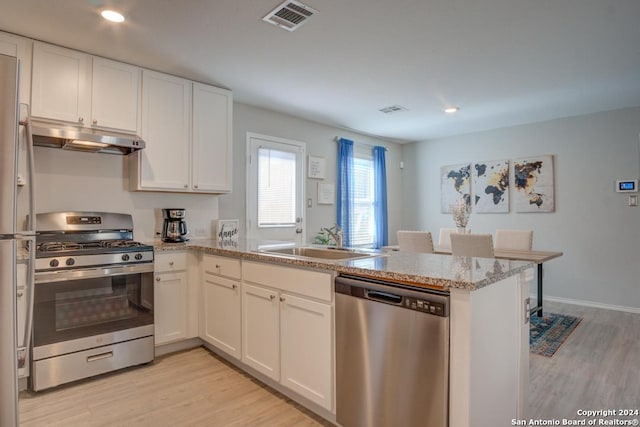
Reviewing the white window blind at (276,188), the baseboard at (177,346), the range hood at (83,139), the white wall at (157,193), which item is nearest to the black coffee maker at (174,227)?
the white wall at (157,193)

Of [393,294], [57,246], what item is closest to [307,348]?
[393,294]

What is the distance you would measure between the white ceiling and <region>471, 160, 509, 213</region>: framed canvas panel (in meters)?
1.30

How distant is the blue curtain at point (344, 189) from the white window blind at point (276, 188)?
2.68ft

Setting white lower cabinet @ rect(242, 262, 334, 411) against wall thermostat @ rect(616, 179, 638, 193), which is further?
wall thermostat @ rect(616, 179, 638, 193)

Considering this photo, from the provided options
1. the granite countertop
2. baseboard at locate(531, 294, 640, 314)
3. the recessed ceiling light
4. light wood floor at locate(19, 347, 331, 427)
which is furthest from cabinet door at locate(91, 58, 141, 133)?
baseboard at locate(531, 294, 640, 314)

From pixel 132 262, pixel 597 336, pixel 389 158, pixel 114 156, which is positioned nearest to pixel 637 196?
pixel 597 336

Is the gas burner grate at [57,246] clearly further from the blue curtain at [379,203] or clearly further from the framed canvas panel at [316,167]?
the blue curtain at [379,203]

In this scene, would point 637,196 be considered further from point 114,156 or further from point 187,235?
point 114,156

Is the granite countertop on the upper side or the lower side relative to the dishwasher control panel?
upper

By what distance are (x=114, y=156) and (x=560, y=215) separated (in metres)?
5.31

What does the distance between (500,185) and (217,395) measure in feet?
15.5

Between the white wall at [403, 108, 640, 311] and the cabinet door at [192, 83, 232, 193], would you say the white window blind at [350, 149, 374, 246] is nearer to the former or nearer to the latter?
the white wall at [403, 108, 640, 311]

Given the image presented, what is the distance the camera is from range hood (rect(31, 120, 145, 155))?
96.1 inches

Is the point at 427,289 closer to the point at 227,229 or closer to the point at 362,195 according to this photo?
the point at 227,229
